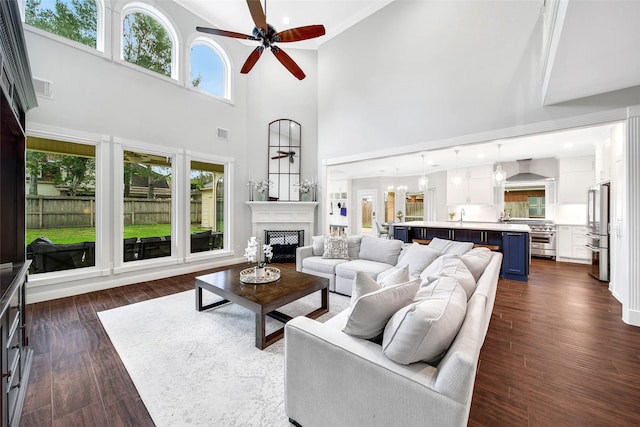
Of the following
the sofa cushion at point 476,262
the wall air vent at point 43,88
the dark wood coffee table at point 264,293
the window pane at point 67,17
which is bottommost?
the dark wood coffee table at point 264,293

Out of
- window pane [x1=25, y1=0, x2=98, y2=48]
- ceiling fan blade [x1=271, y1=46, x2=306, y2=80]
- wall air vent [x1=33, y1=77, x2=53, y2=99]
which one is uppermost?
window pane [x1=25, y1=0, x2=98, y2=48]

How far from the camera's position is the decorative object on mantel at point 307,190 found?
6145 mm

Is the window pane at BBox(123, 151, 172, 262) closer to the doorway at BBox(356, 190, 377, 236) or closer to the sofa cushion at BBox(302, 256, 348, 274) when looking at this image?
the sofa cushion at BBox(302, 256, 348, 274)

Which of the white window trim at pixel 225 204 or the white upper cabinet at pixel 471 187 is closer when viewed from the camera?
the white window trim at pixel 225 204

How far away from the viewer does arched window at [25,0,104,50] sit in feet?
11.3

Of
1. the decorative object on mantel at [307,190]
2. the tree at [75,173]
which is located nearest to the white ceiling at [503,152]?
the decorative object on mantel at [307,190]

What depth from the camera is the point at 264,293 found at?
8.30ft

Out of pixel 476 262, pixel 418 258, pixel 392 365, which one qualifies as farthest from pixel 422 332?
pixel 418 258

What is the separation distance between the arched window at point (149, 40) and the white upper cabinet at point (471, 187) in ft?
26.3

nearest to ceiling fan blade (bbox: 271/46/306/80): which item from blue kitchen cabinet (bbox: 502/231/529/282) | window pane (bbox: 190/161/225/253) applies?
window pane (bbox: 190/161/225/253)

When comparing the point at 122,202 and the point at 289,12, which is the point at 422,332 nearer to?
the point at 122,202

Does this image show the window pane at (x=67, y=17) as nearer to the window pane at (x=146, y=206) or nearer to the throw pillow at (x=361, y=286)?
the window pane at (x=146, y=206)

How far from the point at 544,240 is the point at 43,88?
10.2m

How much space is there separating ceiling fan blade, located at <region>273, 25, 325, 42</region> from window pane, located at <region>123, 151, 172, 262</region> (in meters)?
3.08
